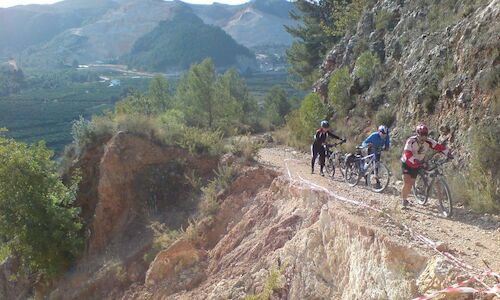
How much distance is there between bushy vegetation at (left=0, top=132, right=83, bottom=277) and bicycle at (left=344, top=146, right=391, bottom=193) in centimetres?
790

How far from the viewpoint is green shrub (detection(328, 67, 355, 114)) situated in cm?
2039

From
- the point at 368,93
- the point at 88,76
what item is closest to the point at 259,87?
the point at 88,76

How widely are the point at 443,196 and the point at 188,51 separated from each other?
6838 inches

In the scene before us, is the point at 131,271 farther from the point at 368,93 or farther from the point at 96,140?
the point at 368,93

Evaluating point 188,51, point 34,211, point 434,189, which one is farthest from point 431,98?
point 188,51

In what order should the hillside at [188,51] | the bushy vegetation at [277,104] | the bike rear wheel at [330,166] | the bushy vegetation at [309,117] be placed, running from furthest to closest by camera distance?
the hillside at [188,51] < the bushy vegetation at [277,104] < the bushy vegetation at [309,117] < the bike rear wheel at [330,166]

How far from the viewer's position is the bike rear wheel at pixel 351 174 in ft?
40.9

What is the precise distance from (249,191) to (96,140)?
6177 millimetres

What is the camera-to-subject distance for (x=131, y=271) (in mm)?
12359

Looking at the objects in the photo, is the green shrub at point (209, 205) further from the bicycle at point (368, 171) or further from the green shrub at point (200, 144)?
the bicycle at point (368, 171)

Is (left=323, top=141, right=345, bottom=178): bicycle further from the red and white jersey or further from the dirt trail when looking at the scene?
the red and white jersey

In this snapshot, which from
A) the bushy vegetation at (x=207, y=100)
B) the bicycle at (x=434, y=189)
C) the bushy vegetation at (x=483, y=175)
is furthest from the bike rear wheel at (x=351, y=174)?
the bushy vegetation at (x=207, y=100)

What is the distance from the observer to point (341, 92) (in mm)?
20672

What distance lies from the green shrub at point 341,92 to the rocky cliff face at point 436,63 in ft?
1.44
